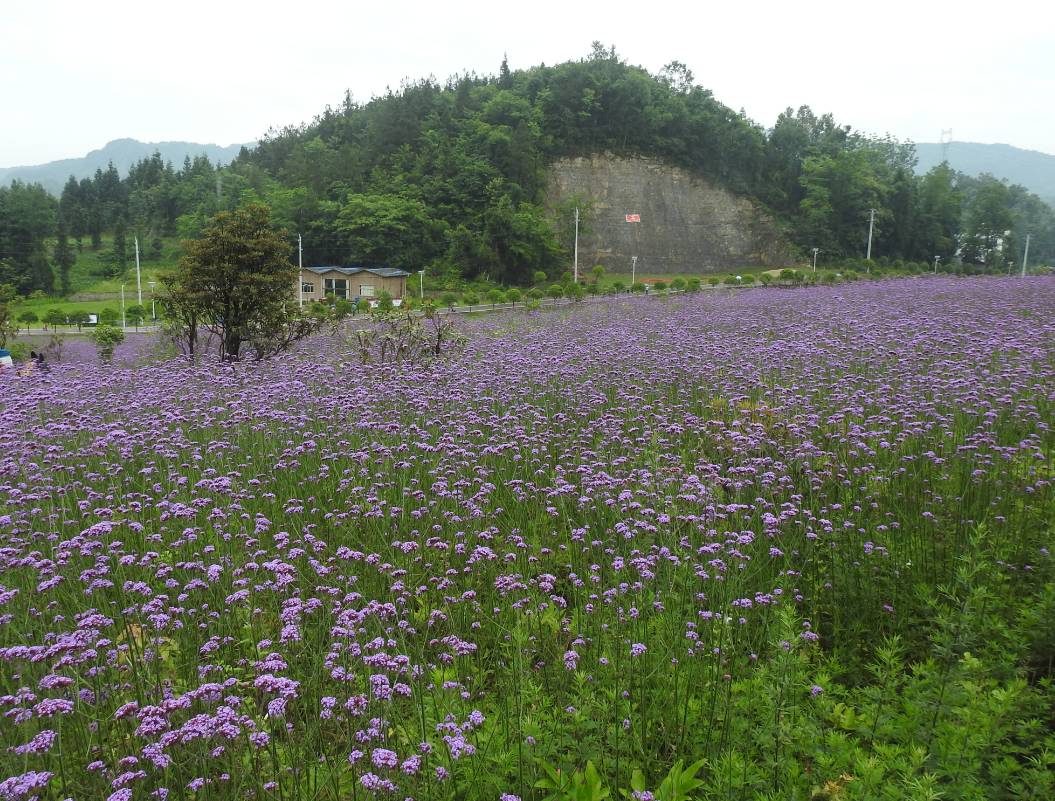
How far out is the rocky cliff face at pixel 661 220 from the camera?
250ft

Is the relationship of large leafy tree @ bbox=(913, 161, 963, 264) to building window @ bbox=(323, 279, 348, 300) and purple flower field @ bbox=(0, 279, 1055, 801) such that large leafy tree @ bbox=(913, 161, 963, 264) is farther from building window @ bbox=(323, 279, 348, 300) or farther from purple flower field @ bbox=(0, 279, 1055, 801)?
purple flower field @ bbox=(0, 279, 1055, 801)

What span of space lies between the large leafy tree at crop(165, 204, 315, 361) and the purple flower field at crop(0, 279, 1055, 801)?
540cm

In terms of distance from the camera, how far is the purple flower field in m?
2.96

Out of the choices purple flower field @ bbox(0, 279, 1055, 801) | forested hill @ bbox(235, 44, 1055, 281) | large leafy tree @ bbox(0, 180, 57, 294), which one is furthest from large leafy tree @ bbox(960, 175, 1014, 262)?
large leafy tree @ bbox(0, 180, 57, 294)

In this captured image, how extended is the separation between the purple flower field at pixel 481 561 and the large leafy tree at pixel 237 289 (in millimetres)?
5399

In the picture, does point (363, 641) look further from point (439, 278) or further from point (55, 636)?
point (439, 278)

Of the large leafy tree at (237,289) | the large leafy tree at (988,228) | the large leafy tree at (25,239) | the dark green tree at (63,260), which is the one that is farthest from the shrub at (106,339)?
the large leafy tree at (988,228)

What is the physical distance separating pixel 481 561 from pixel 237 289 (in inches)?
500

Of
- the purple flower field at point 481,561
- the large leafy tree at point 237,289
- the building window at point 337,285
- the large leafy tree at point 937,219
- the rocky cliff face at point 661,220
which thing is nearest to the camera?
the purple flower field at point 481,561

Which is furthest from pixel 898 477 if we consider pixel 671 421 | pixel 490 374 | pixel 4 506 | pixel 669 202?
pixel 669 202

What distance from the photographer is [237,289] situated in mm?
15141

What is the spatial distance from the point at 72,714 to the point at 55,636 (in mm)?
396

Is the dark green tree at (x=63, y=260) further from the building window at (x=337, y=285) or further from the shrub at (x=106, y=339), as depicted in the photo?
the shrub at (x=106, y=339)

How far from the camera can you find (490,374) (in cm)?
952
